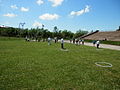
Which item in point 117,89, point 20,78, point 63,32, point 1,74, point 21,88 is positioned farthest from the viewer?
point 63,32

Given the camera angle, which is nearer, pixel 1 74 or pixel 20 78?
pixel 20 78

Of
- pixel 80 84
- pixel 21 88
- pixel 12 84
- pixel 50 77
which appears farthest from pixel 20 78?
pixel 80 84

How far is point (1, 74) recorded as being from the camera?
21.4 ft

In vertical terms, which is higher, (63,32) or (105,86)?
(63,32)

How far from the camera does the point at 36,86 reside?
5.19m

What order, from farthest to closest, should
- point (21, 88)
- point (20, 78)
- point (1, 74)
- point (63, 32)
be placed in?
1. point (63, 32)
2. point (1, 74)
3. point (20, 78)
4. point (21, 88)

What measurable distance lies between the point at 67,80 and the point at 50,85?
3.63ft

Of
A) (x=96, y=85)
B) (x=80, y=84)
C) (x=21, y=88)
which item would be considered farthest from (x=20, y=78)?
(x=96, y=85)

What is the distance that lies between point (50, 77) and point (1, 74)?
2.78 m

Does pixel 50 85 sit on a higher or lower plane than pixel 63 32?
lower

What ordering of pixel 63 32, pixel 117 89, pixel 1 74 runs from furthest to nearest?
1. pixel 63 32
2. pixel 1 74
3. pixel 117 89

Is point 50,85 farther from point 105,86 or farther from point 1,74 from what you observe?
point 1,74

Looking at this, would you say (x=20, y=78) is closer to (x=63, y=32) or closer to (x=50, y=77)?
(x=50, y=77)

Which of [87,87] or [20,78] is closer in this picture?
[87,87]
